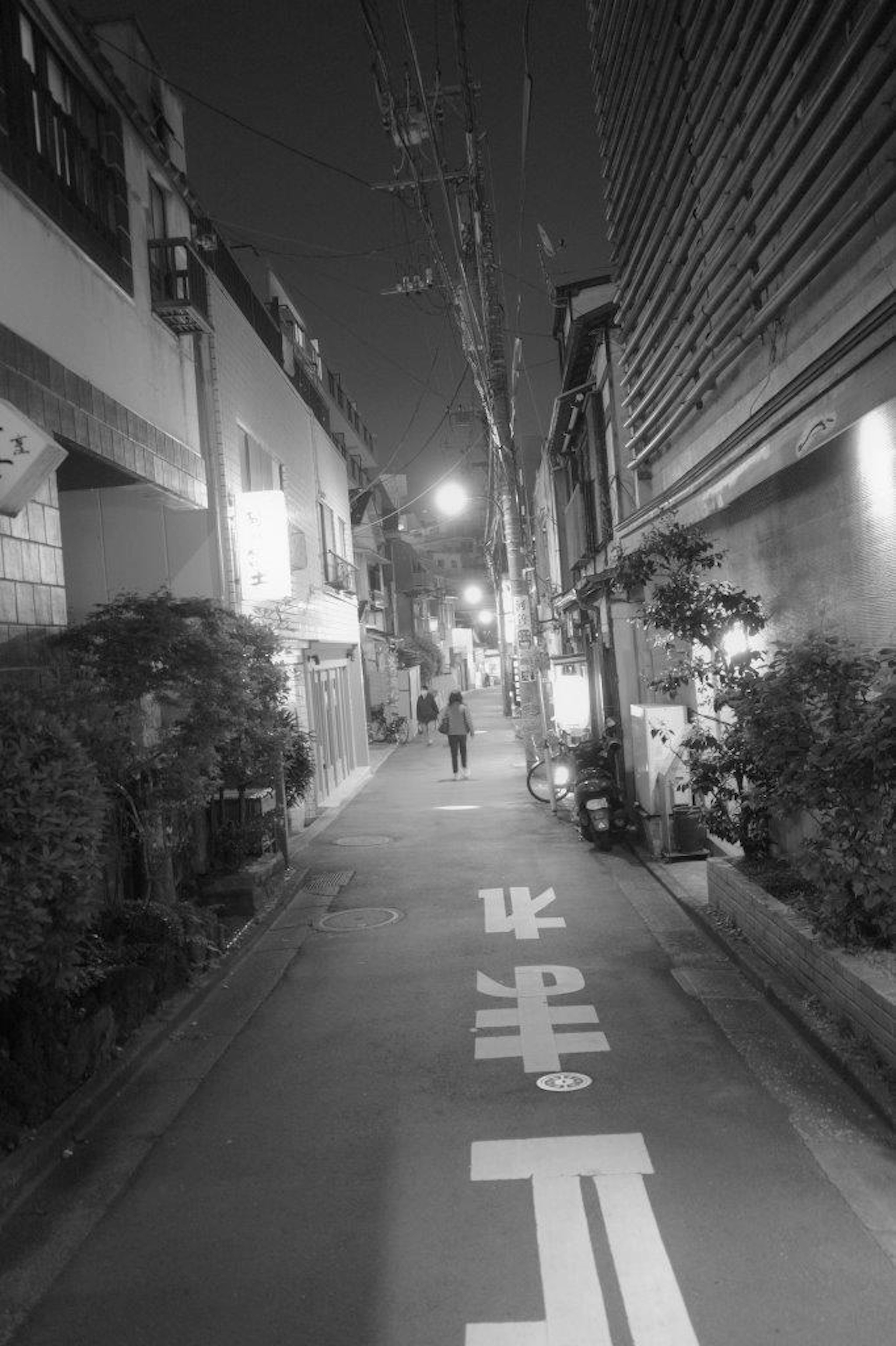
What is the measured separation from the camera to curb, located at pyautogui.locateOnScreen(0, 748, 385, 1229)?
4.87 m

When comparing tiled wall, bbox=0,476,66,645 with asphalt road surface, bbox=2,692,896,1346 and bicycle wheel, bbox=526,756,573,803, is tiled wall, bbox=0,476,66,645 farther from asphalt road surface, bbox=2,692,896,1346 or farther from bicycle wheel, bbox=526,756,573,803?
bicycle wheel, bbox=526,756,573,803

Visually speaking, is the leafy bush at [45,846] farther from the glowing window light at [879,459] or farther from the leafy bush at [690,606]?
the glowing window light at [879,459]

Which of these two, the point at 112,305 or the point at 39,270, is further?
the point at 112,305

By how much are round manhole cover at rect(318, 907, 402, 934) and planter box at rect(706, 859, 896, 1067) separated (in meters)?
3.75

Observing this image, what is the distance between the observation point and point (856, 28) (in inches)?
237

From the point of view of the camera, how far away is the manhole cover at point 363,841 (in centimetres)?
1505

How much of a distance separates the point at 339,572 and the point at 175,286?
1184 cm

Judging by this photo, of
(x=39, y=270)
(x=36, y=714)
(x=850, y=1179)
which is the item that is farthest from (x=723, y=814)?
(x=39, y=270)

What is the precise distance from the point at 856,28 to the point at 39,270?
22.2 ft

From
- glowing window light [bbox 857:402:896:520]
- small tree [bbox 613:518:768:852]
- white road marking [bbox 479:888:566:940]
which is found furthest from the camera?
white road marking [bbox 479:888:566:940]

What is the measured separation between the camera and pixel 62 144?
9156 millimetres

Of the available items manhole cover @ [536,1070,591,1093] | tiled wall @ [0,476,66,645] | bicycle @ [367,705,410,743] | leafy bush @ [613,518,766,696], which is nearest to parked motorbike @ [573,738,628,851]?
leafy bush @ [613,518,766,696]

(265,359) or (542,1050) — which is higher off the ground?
(265,359)

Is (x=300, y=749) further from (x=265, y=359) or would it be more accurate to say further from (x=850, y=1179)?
(x=850, y=1179)
